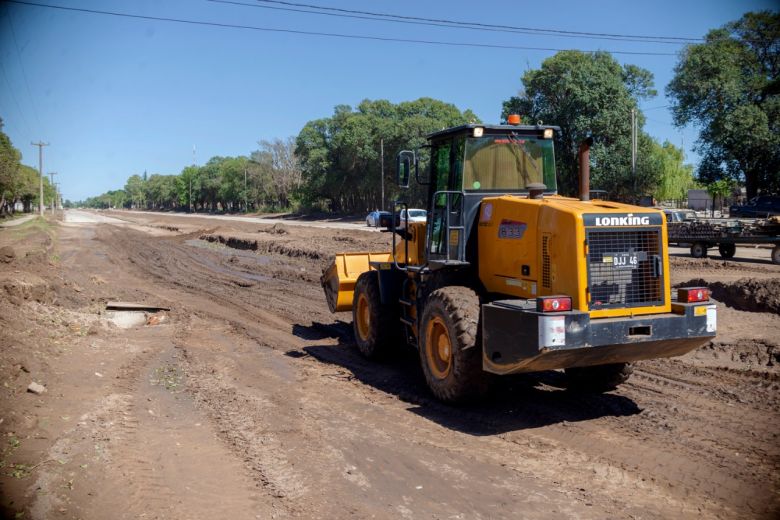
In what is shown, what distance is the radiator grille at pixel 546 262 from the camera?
665 centimetres

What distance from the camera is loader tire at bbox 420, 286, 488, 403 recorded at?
22.4ft

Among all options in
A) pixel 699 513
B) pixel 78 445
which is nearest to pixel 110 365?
pixel 78 445

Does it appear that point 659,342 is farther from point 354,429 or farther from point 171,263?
point 171,263

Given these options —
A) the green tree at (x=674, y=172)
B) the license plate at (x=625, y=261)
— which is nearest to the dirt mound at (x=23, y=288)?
the license plate at (x=625, y=261)

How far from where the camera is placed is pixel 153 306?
47.3 ft

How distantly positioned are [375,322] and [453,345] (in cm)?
259

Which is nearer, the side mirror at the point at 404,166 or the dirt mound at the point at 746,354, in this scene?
the side mirror at the point at 404,166

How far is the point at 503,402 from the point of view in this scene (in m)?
7.45

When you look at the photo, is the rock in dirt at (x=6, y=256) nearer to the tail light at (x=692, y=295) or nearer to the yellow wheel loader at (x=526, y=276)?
the yellow wheel loader at (x=526, y=276)

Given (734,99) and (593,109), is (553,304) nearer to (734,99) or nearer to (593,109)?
(593,109)

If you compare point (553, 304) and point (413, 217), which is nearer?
point (553, 304)

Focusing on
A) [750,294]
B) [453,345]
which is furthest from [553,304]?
[750,294]

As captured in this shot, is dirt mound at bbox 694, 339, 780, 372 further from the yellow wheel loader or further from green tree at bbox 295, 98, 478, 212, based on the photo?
green tree at bbox 295, 98, 478, 212

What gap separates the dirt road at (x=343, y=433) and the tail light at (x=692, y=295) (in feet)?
4.12
